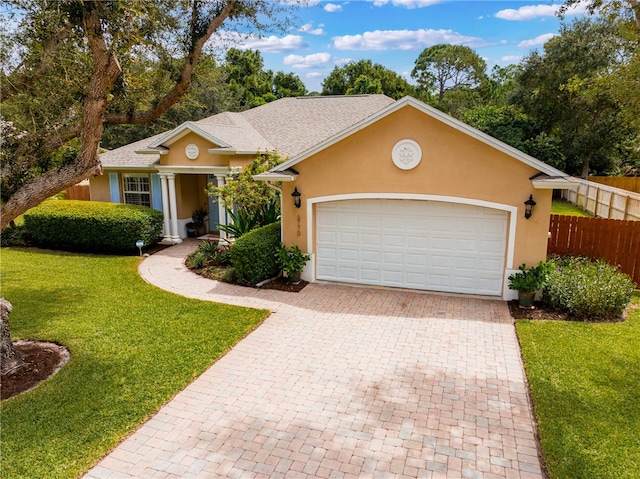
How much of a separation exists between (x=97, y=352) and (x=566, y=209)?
90.3 ft

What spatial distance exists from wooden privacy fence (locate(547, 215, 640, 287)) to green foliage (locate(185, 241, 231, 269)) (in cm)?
1000

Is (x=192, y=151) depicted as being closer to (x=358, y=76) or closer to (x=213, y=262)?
(x=213, y=262)

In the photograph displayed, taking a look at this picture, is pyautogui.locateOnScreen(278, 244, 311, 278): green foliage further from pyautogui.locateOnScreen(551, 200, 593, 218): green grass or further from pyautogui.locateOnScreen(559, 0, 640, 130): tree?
pyautogui.locateOnScreen(551, 200, 593, 218): green grass

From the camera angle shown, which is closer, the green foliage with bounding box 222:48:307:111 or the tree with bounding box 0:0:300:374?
the tree with bounding box 0:0:300:374

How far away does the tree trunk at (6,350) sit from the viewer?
24.6 feet

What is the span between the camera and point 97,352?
834 centimetres

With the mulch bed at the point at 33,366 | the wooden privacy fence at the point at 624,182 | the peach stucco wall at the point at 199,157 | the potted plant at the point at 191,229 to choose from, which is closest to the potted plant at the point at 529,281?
the mulch bed at the point at 33,366

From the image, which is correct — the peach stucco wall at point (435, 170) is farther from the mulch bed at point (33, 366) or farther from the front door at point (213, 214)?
the front door at point (213, 214)

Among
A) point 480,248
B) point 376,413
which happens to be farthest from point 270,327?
point 480,248

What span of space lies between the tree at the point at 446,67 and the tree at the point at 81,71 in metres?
58.7

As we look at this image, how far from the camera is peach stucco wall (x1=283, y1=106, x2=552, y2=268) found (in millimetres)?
10633

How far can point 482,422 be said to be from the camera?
20.6 feet

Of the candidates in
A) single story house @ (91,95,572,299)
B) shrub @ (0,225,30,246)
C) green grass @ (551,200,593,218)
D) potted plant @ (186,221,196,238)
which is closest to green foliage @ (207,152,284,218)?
single story house @ (91,95,572,299)

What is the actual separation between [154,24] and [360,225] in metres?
7.00
